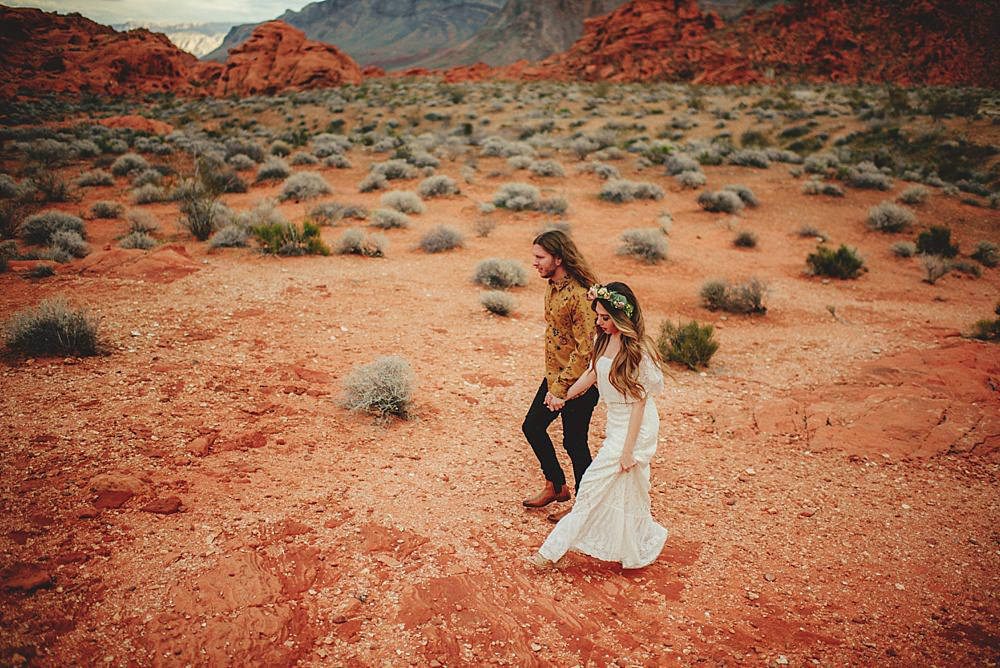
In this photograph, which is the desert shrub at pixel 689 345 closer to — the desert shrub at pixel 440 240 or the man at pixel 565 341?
the man at pixel 565 341

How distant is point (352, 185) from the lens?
15836 mm

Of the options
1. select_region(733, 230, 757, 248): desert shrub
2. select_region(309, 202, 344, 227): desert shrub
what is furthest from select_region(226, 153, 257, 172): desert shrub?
select_region(733, 230, 757, 248): desert shrub

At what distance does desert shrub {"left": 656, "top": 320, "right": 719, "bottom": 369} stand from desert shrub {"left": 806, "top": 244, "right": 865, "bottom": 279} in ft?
16.8

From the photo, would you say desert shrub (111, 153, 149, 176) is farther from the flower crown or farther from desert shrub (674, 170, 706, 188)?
the flower crown

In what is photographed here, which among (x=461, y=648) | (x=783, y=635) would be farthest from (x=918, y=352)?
(x=461, y=648)

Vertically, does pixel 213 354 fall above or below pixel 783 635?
above

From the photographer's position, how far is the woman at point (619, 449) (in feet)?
9.30

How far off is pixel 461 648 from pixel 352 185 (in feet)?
50.6

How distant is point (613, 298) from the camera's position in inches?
110

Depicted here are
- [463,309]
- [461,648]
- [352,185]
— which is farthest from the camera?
[352,185]

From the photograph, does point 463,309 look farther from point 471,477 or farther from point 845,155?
point 845,155

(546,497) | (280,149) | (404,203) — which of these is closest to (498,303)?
(546,497)

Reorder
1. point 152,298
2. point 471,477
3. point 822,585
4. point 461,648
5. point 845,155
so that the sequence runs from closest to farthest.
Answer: point 461,648
point 822,585
point 471,477
point 152,298
point 845,155

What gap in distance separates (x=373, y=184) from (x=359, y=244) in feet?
20.2
